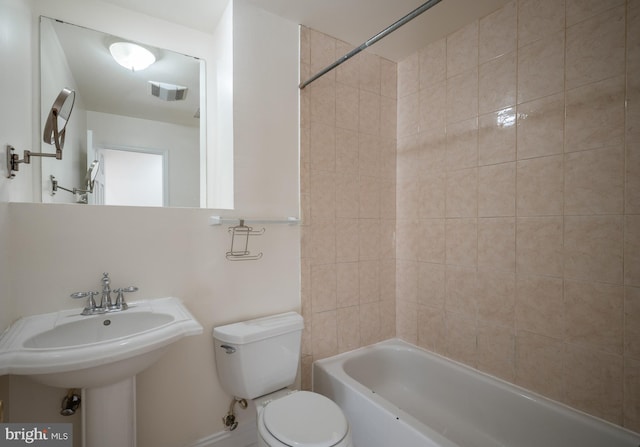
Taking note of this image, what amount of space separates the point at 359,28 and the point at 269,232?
1.36m

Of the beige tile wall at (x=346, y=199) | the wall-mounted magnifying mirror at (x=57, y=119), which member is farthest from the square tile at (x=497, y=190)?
the wall-mounted magnifying mirror at (x=57, y=119)

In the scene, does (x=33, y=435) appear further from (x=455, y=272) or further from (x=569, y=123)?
(x=569, y=123)

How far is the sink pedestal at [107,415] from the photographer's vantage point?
112 cm

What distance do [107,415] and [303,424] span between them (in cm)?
73

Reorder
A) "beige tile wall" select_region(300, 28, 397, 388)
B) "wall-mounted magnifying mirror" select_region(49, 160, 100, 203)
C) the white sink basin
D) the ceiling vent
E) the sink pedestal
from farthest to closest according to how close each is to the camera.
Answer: "beige tile wall" select_region(300, 28, 397, 388)
the ceiling vent
"wall-mounted magnifying mirror" select_region(49, 160, 100, 203)
the sink pedestal
the white sink basin

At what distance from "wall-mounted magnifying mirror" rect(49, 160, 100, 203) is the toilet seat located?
1.32 meters

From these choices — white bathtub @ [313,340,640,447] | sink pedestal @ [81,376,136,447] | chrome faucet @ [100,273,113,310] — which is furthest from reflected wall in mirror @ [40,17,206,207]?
white bathtub @ [313,340,640,447]

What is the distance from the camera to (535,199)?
154cm

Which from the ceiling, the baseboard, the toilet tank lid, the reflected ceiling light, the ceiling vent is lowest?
the baseboard

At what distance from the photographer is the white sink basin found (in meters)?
0.88

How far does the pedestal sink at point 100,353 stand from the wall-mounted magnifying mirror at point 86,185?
56 cm

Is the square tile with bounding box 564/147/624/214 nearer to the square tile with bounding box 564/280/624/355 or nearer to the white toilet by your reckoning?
the square tile with bounding box 564/280/624/355

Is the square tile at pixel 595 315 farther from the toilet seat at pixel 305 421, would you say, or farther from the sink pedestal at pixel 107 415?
the sink pedestal at pixel 107 415

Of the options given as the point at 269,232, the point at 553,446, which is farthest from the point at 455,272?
the point at 269,232
